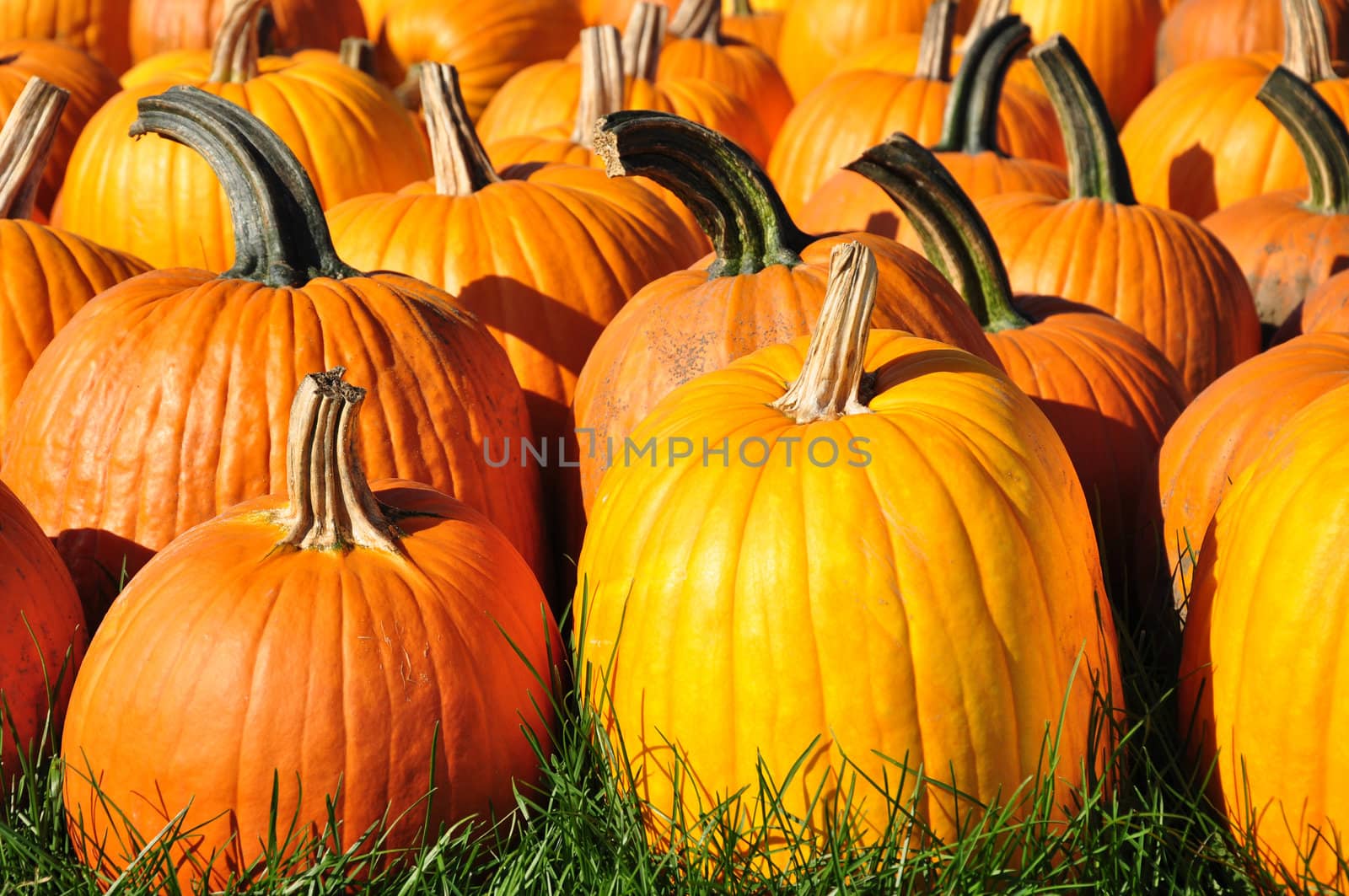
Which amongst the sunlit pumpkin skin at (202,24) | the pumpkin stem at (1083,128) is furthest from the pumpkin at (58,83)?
the pumpkin stem at (1083,128)

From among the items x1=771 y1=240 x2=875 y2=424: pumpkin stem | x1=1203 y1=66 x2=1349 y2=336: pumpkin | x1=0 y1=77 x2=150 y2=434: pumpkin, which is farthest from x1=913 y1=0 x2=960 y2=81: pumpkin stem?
x1=771 y1=240 x2=875 y2=424: pumpkin stem

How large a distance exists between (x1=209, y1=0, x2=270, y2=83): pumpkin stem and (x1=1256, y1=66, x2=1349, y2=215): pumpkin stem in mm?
3298

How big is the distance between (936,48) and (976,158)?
877 millimetres

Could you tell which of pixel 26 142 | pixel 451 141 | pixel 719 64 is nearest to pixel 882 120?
pixel 719 64

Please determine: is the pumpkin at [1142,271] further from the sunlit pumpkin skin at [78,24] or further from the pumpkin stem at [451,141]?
the sunlit pumpkin skin at [78,24]

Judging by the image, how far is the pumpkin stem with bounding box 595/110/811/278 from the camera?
106 inches

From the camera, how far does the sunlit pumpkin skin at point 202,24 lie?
20.8 feet

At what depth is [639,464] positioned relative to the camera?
211 cm

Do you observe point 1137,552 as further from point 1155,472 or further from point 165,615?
point 165,615

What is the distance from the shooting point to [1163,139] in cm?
494

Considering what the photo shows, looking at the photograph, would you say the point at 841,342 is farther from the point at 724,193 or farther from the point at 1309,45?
the point at 1309,45

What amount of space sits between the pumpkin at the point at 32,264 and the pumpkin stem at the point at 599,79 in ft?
5.10

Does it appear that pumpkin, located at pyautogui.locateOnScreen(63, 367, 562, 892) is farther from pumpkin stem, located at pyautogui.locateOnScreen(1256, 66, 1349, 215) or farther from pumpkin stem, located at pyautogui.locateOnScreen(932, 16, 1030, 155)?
pumpkin stem, located at pyautogui.locateOnScreen(1256, 66, 1349, 215)

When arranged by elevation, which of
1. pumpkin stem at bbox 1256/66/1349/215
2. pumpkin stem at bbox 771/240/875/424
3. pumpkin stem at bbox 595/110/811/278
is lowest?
pumpkin stem at bbox 771/240/875/424
